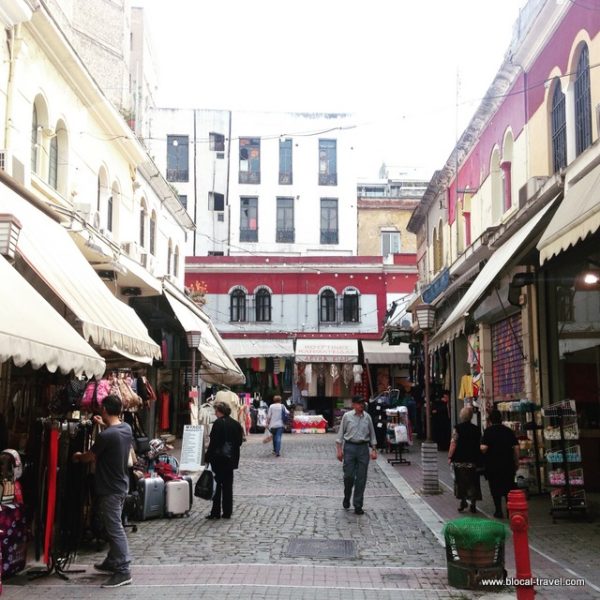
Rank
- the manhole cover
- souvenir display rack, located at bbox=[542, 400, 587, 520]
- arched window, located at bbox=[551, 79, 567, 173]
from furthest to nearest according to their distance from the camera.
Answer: arched window, located at bbox=[551, 79, 567, 173]
souvenir display rack, located at bbox=[542, 400, 587, 520]
the manhole cover

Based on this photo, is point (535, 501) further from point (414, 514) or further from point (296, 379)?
point (296, 379)

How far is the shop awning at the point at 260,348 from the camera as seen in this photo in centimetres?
3588

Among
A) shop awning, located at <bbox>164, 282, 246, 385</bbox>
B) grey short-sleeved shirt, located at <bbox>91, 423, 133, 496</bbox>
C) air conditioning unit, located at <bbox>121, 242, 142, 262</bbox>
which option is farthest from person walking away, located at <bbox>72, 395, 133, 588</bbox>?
shop awning, located at <bbox>164, 282, 246, 385</bbox>

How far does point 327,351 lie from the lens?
3509 centimetres

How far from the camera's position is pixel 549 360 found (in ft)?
43.8

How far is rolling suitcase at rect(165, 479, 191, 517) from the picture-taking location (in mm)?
10695

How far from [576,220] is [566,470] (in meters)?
3.83

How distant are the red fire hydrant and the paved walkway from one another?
3.82 feet

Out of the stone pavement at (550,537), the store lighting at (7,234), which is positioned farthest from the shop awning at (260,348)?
the store lighting at (7,234)

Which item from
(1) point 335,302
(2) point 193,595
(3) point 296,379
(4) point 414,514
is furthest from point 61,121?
(1) point 335,302

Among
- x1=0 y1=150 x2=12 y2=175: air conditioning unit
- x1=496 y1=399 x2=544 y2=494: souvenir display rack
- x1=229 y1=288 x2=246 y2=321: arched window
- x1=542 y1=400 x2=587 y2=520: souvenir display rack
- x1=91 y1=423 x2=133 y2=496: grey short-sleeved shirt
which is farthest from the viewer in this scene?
x1=229 y1=288 x2=246 y2=321: arched window

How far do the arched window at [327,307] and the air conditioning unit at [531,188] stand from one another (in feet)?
86.5

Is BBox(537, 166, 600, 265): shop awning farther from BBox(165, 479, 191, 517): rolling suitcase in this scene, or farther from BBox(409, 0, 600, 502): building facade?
BBox(165, 479, 191, 517): rolling suitcase

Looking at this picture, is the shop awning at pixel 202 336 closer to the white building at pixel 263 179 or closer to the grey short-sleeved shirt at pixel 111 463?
the grey short-sleeved shirt at pixel 111 463
